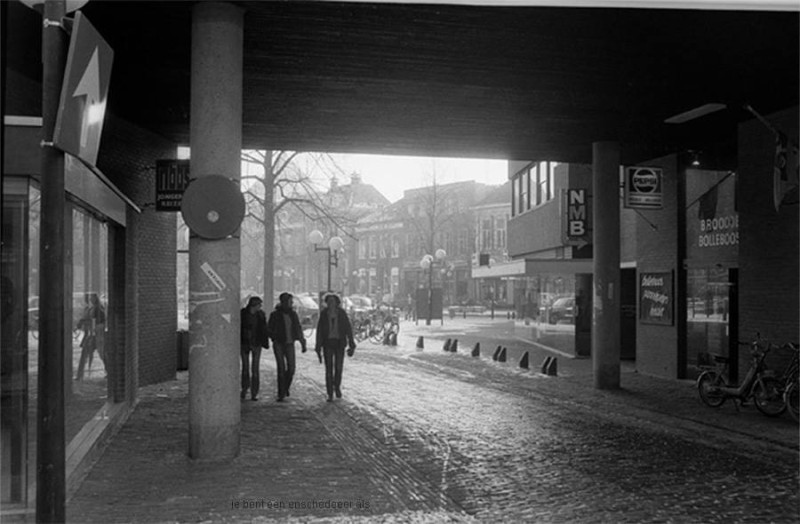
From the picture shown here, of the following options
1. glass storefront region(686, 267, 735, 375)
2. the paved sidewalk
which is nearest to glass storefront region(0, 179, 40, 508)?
the paved sidewalk

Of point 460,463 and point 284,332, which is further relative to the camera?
point 284,332

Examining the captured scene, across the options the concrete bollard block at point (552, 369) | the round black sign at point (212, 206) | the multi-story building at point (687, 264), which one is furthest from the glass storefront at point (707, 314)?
the round black sign at point (212, 206)

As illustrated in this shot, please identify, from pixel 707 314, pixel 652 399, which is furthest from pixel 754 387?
pixel 707 314

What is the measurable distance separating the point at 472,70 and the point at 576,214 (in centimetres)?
1004

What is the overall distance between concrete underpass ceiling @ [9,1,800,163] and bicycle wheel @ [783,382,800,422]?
14.6ft

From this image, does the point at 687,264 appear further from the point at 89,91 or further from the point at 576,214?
the point at 89,91

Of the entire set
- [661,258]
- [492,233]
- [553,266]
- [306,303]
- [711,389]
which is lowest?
[711,389]

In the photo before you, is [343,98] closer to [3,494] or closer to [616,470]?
[616,470]

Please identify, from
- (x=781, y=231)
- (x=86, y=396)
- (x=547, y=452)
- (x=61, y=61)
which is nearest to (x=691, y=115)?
(x=781, y=231)

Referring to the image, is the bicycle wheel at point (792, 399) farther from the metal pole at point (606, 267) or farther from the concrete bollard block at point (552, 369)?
the concrete bollard block at point (552, 369)

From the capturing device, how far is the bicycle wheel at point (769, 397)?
11695 mm

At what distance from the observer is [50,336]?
3.92 meters

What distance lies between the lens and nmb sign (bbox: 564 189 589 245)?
20.2 meters

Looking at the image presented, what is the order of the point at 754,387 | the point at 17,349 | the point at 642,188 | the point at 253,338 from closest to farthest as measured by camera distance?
the point at 17,349
the point at 754,387
the point at 253,338
the point at 642,188
